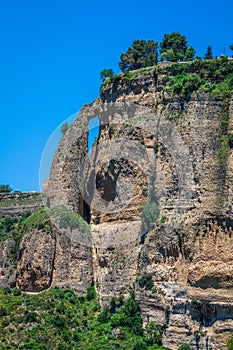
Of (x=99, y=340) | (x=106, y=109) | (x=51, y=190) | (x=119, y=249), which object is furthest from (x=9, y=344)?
(x=106, y=109)

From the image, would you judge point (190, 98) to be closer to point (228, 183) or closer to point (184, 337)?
point (228, 183)

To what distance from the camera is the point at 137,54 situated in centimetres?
7381

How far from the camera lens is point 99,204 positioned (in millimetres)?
67438

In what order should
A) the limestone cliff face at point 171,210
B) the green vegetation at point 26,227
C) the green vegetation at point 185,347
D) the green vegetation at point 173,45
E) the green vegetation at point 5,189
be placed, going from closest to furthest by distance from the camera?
the green vegetation at point 185,347 < the limestone cliff face at point 171,210 < the green vegetation at point 26,227 < the green vegetation at point 173,45 < the green vegetation at point 5,189

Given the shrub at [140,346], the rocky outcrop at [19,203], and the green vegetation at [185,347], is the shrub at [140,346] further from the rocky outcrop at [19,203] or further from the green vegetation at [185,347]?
the rocky outcrop at [19,203]

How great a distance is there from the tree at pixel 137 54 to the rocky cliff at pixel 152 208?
5637 mm

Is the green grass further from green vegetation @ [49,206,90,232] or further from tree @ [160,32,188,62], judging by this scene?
green vegetation @ [49,206,90,232]

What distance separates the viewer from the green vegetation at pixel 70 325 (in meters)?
57.3

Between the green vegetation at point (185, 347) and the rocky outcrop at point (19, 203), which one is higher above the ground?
the rocky outcrop at point (19, 203)

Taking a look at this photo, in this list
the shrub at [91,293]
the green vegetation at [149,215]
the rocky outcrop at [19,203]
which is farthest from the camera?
the rocky outcrop at [19,203]

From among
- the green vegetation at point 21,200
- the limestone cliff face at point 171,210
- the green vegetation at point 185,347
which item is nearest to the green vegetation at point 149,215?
the limestone cliff face at point 171,210

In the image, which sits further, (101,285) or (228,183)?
(101,285)

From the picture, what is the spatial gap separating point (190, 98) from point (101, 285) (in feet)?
48.4

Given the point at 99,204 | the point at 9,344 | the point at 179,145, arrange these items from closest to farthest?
the point at 9,344
the point at 179,145
the point at 99,204
